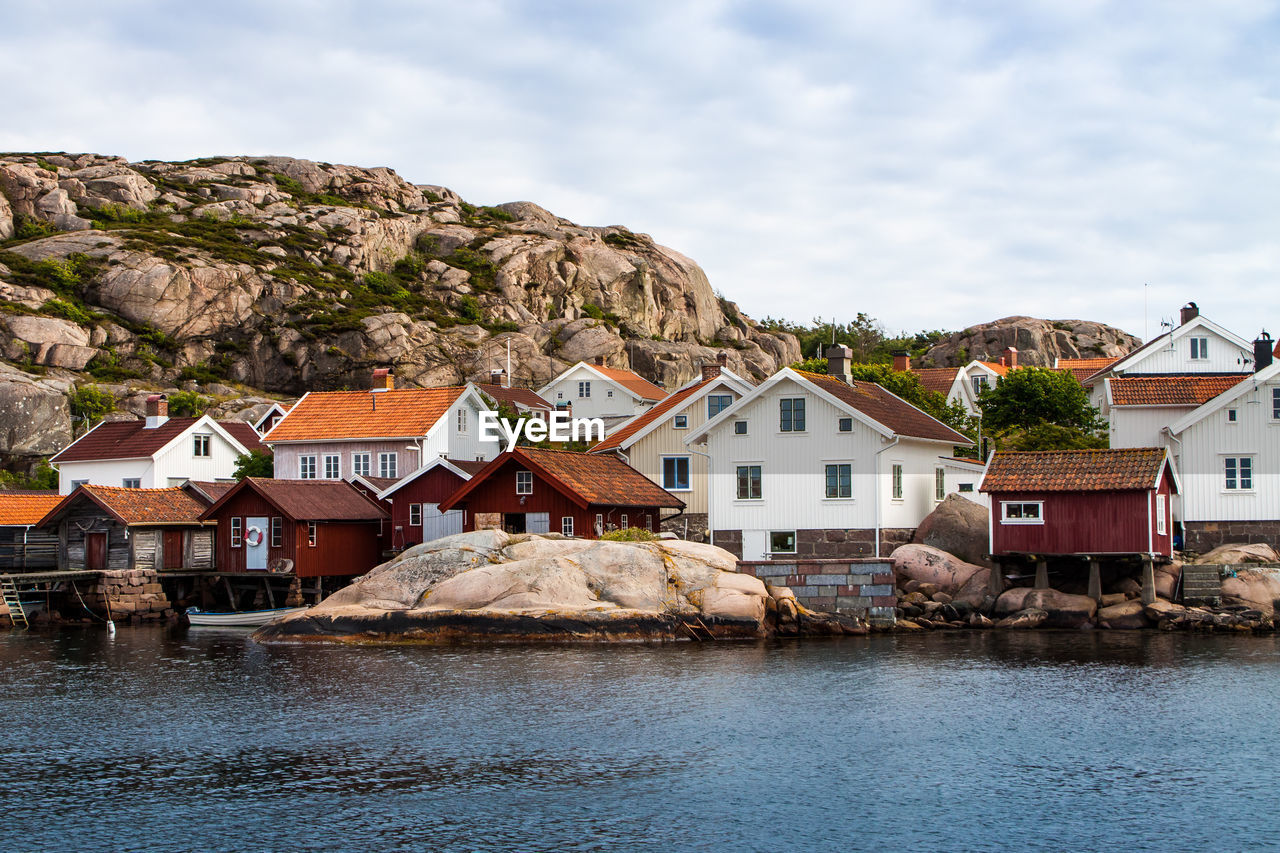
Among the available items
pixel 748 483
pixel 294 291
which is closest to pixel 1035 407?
pixel 748 483

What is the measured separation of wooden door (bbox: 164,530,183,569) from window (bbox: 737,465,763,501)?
24.8 m

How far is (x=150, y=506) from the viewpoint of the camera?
177 feet

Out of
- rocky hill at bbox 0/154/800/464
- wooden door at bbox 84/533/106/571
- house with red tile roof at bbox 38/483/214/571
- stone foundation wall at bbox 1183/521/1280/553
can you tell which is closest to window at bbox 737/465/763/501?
stone foundation wall at bbox 1183/521/1280/553

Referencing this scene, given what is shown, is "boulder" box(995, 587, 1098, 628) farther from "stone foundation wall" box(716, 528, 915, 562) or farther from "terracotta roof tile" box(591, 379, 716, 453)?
"terracotta roof tile" box(591, 379, 716, 453)

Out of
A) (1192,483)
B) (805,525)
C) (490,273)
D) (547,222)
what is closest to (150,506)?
(805,525)

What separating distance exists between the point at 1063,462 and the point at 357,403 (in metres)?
37.2

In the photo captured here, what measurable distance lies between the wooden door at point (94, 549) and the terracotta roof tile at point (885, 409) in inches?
1210

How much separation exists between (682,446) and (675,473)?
1215 millimetres

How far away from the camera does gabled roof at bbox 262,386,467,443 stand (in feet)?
205

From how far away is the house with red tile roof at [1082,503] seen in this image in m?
40.2

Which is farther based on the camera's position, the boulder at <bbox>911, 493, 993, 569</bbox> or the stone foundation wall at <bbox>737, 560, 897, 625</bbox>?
the boulder at <bbox>911, 493, 993, 569</bbox>

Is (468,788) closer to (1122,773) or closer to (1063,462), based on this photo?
(1122,773)

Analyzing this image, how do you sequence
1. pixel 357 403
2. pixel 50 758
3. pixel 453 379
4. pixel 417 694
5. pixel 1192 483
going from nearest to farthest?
pixel 50 758 → pixel 417 694 → pixel 1192 483 → pixel 357 403 → pixel 453 379

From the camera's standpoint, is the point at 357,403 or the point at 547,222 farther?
the point at 547,222
